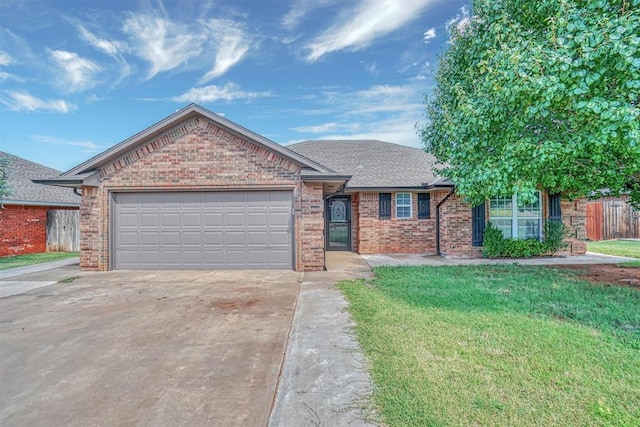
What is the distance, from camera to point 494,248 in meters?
10.9

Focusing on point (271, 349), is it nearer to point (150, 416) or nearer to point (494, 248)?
point (150, 416)

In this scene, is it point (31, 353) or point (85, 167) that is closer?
point (31, 353)

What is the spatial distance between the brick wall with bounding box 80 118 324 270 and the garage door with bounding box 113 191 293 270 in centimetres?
32

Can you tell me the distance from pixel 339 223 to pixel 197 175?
6564mm

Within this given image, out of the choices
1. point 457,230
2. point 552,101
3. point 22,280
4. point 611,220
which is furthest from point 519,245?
point 22,280

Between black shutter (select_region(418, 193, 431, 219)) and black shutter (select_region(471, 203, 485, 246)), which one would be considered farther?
black shutter (select_region(418, 193, 431, 219))

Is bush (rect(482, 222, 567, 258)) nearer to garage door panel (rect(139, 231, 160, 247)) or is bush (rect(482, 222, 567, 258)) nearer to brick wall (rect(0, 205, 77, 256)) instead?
garage door panel (rect(139, 231, 160, 247))

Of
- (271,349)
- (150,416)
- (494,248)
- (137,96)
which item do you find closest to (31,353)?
(150,416)

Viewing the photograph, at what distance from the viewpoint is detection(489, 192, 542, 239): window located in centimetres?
1142

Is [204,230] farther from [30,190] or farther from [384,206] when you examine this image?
[30,190]

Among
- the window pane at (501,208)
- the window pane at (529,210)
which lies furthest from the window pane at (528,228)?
the window pane at (501,208)

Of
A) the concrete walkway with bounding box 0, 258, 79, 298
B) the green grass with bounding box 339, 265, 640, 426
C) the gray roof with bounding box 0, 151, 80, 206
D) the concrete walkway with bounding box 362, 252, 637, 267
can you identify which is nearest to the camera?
the green grass with bounding box 339, 265, 640, 426

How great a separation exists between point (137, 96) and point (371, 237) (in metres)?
14.4

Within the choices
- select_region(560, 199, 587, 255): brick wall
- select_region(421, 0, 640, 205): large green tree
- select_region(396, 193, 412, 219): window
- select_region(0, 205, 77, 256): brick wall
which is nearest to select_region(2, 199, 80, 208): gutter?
select_region(0, 205, 77, 256): brick wall
